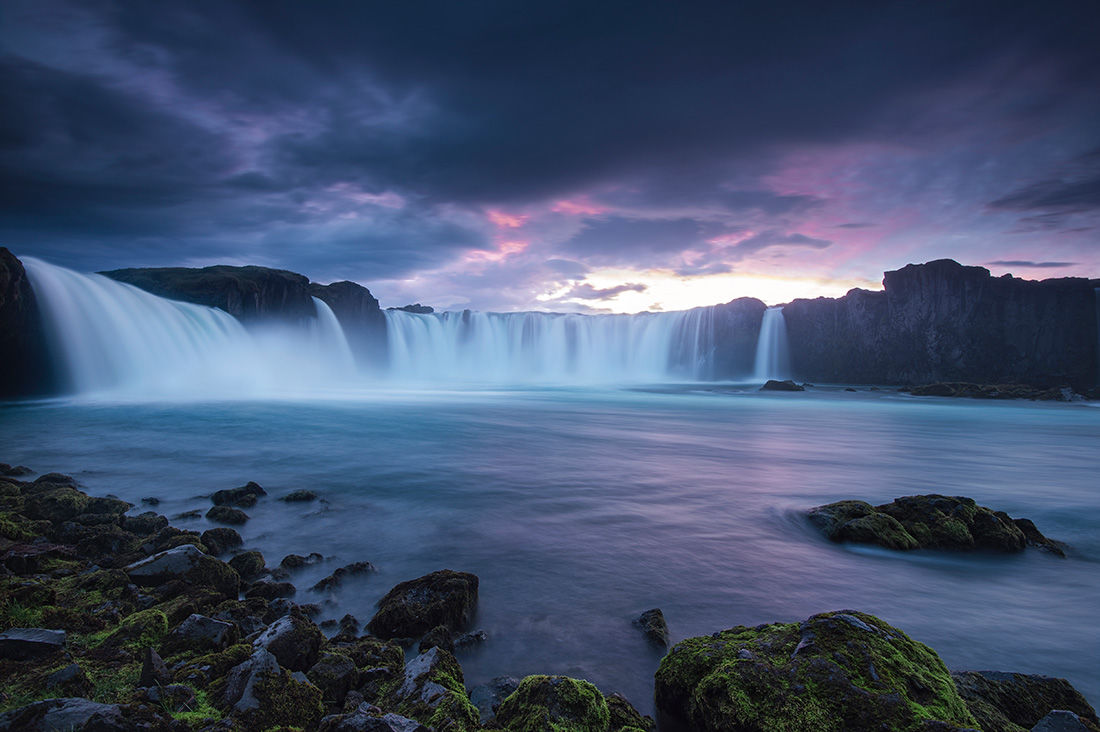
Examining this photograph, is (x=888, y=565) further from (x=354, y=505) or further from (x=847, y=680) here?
(x=354, y=505)

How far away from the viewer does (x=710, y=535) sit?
7.80m

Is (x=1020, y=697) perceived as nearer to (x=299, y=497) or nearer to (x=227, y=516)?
(x=227, y=516)

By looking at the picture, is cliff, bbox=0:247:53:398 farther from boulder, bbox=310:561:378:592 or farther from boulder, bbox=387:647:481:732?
boulder, bbox=387:647:481:732

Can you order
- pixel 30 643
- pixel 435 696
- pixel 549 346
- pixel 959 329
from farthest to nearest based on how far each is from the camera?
1. pixel 549 346
2. pixel 959 329
3. pixel 30 643
4. pixel 435 696

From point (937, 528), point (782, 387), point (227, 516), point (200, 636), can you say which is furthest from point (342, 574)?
point (782, 387)

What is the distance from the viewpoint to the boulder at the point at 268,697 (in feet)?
9.25

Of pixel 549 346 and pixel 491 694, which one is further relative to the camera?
pixel 549 346

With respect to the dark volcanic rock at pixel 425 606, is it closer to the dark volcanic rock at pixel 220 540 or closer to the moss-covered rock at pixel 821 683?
the moss-covered rock at pixel 821 683

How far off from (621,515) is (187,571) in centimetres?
631

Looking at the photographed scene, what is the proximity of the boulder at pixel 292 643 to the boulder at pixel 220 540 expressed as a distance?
3.44 meters

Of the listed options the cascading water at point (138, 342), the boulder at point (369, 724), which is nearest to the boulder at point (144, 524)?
the boulder at point (369, 724)

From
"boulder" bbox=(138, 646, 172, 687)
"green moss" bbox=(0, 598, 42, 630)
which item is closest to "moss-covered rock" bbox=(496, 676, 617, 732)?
"boulder" bbox=(138, 646, 172, 687)

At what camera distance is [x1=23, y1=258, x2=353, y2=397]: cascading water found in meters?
26.7

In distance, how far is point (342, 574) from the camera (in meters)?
6.05
